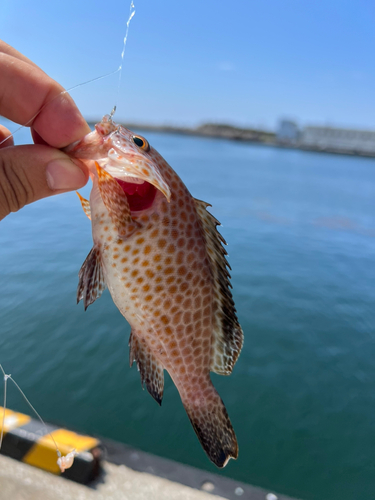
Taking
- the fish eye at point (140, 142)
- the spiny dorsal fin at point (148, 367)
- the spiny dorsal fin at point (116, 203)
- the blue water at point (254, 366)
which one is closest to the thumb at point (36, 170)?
the spiny dorsal fin at point (116, 203)

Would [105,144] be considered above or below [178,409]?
above

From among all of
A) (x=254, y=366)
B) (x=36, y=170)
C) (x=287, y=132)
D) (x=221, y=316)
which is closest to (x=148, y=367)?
(x=221, y=316)

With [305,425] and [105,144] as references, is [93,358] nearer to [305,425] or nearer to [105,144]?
[305,425]

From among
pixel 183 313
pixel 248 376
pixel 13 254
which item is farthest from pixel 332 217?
pixel 183 313

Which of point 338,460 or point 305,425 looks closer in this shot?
point 338,460

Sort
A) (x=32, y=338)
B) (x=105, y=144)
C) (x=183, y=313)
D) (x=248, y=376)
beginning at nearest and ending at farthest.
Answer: (x=105, y=144) < (x=183, y=313) < (x=248, y=376) < (x=32, y=338)

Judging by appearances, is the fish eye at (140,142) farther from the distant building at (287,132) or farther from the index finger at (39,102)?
the distant building at (287,132)

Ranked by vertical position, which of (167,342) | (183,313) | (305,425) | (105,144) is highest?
(105,144)
